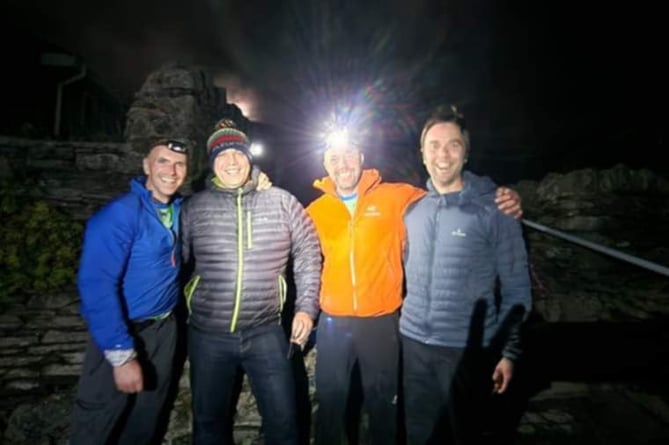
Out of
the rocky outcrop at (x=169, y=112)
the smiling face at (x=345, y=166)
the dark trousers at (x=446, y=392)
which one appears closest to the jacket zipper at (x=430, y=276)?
the dark trousers at (x=446, y=392)

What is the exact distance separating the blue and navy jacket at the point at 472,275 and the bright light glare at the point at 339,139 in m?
1.08

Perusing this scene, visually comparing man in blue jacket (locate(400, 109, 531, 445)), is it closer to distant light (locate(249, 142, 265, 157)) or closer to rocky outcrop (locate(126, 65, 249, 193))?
distant light (locate(249, 142, 265, 157))

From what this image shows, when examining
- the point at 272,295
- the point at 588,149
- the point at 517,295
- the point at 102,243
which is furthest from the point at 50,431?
the point at 588,149

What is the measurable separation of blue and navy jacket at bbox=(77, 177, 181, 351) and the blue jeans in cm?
50

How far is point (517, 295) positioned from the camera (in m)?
2.60

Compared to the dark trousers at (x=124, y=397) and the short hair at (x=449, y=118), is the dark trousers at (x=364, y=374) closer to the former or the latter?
the dark trousers at (x=124, y=397)

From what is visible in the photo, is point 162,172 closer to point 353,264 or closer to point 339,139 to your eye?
point 339,139

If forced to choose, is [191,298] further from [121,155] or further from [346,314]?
Answer: [121,155]

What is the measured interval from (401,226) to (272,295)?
129 centimetres

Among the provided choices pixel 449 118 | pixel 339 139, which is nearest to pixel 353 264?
pixel 339 139

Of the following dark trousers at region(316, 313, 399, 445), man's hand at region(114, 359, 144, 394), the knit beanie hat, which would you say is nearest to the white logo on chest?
dark trousers at region(316, 313, 399, 445)

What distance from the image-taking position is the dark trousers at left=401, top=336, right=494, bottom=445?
106 inches

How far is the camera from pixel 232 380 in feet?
9.45

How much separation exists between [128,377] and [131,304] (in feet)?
1.76
